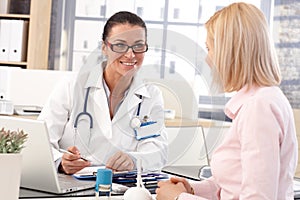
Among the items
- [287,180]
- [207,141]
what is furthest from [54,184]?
[207,141]

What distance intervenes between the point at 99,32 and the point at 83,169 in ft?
10.1

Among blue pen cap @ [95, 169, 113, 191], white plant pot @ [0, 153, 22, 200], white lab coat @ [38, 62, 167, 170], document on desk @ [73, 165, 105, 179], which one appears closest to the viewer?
white plant pot @ [0, 153, 22, 200]

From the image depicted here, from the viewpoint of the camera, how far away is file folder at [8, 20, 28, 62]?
4.62 metres

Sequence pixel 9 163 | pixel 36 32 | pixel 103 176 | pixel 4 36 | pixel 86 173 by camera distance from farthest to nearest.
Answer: pixel 36 32, pixel 4 36, pixel 86 173, pixel 103 176, pixel 9 163

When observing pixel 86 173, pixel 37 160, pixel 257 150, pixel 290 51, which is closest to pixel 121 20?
pixel 86 173

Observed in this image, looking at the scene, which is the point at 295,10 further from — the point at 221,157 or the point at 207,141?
the point at 221,157

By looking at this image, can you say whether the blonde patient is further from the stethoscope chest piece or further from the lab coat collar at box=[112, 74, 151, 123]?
the lab coat collar at box=[112, 74, 151, 123]

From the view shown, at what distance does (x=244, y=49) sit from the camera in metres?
1.47

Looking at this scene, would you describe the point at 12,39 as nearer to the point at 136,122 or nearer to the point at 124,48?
the point at 124,48

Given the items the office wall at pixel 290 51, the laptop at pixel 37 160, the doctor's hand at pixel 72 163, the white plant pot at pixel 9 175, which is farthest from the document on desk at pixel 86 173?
the office wall at pixel 290 51

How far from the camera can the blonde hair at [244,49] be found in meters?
1.48

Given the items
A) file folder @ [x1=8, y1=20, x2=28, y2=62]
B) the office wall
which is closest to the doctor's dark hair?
file folder @ [x1=8, y1=20, x2=28, y2=62]

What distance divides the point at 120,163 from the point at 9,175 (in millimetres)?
826

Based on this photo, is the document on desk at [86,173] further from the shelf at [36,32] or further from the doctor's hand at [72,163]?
the shelf at [36,32]
